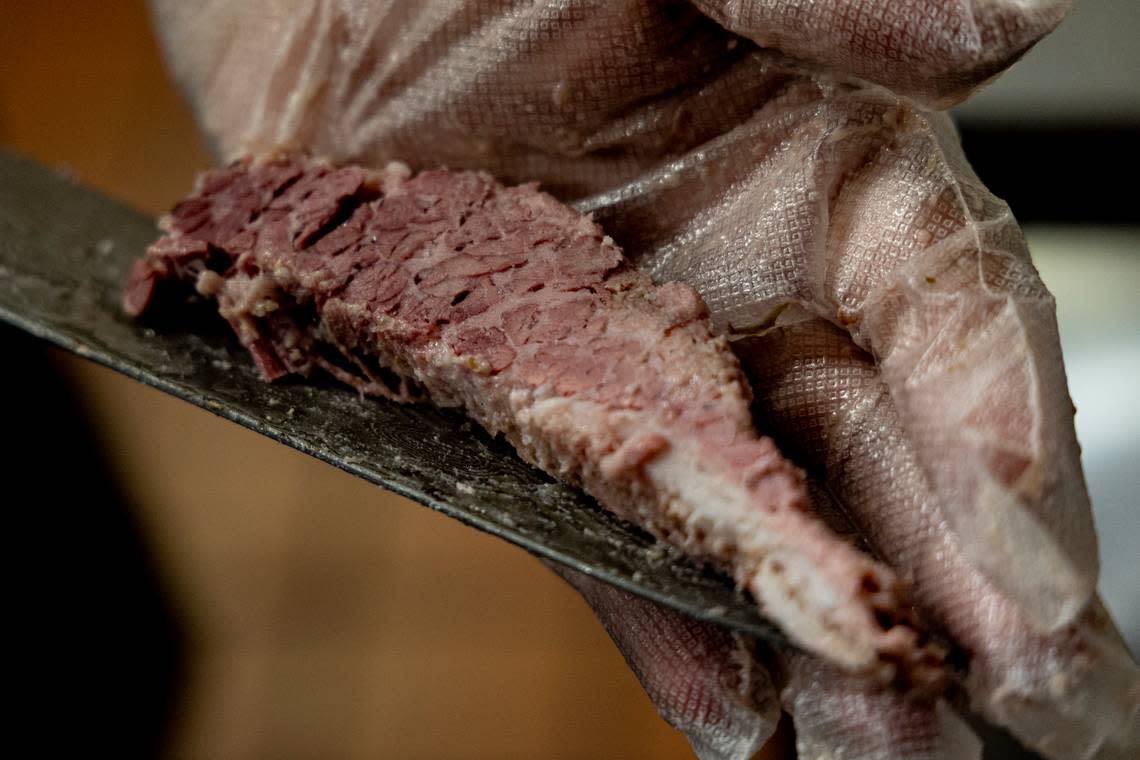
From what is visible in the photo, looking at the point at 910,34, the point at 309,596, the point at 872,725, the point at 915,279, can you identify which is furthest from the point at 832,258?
the point at 309,596

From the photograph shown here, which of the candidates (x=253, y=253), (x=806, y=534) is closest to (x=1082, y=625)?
(x=806, y=534)

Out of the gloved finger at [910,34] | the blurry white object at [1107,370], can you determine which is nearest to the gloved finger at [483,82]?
the gloved finger at [910,34]

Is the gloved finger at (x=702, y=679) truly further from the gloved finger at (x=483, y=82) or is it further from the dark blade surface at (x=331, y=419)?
the gloved finger at (x=483, y=82)

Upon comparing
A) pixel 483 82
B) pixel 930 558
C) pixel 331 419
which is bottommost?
pixel 930 558

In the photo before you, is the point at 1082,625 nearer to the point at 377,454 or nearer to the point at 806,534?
the point at 806,534

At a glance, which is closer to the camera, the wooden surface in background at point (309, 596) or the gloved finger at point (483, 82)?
the gloved finger at point (483, 82)

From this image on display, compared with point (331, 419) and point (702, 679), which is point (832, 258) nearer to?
point (702, 679)
